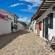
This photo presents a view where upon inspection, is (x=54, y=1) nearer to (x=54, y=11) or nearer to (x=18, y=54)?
(x=54, y=11)

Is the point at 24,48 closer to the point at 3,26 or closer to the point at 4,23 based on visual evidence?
the point at 3,26

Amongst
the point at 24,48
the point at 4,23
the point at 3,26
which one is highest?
the point at 4,23

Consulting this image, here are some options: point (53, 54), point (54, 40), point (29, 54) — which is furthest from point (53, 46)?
point (29, 54)

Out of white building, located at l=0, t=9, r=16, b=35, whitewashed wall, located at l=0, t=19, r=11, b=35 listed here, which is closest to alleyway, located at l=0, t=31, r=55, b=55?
whitewashed wall, located at l=0, t=19, r=11, b=35

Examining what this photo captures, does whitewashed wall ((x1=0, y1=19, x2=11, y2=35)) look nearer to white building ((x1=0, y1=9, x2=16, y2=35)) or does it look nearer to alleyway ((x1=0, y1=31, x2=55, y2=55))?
white building ((x1=0, y1=9, x2=16, y2=35))

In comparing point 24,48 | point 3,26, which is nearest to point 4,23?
point 3,26

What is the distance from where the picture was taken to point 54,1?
1266 centimetres

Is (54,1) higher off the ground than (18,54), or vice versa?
(54,1)

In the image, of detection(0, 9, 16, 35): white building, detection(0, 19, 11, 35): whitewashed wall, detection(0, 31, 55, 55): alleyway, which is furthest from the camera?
detection(0, 9, 16, 35): white building

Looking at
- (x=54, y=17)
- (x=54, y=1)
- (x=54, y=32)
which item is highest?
(x=54, y=1)

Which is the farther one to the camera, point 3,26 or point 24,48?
point 3,26

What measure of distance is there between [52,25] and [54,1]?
2376mm

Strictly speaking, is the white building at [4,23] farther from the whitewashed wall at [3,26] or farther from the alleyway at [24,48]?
the alleyway at [24,48]

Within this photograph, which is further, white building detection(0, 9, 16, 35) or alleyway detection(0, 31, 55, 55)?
white building detection(0, 9, 16, 35)
